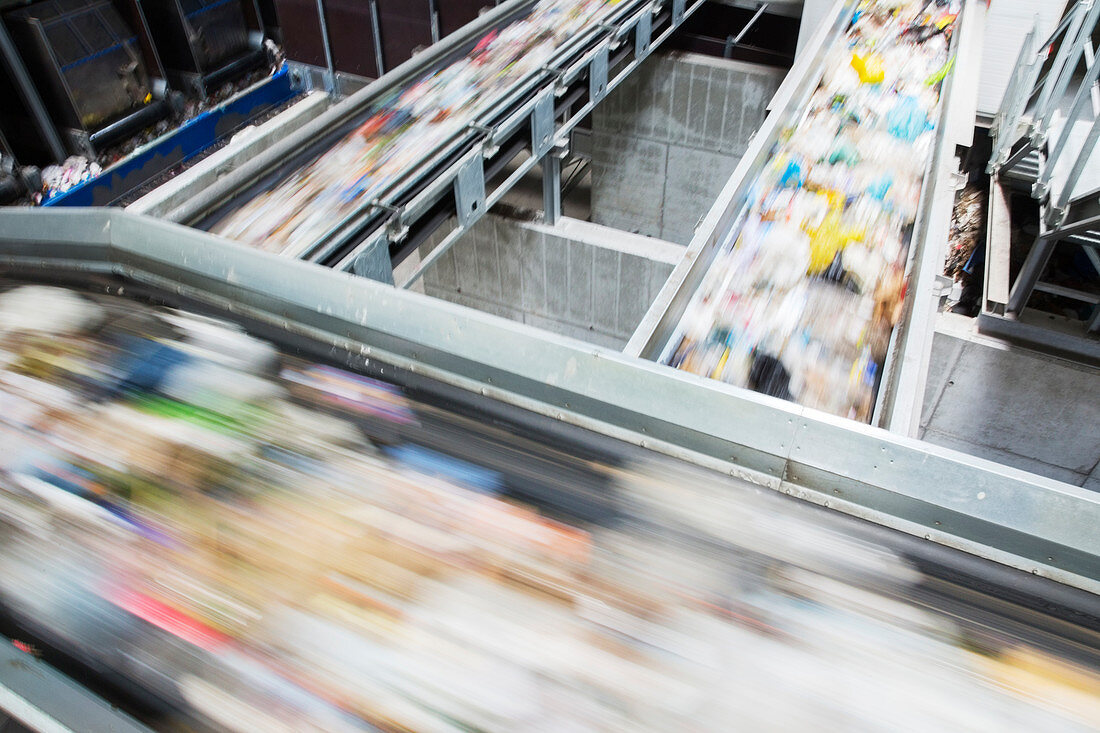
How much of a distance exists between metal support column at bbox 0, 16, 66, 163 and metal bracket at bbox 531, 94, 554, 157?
5.28m

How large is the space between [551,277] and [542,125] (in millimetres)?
1438

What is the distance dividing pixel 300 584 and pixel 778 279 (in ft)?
5.99

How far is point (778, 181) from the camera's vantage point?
9.64ft

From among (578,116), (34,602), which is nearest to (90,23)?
(578,116)

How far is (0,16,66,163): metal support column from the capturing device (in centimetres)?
612

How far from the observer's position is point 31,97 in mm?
6398

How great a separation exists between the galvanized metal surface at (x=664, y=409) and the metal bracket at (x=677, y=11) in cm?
480

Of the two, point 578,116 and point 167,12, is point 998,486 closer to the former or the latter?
point 578,116

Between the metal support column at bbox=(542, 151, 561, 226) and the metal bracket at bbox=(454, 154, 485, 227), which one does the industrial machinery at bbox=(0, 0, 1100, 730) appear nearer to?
the metal bracket at bbox=(454, 154, 485, 227)

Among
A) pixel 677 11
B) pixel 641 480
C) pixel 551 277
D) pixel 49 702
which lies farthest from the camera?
pixel 677 11

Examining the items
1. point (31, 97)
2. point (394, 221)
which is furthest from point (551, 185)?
point (31, 97)

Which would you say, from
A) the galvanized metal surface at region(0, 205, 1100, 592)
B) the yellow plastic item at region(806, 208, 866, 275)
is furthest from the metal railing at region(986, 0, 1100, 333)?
the galvanized metal surface at region(0, 205, 1100, 592)

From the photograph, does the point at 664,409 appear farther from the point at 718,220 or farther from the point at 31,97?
the point at 31,97

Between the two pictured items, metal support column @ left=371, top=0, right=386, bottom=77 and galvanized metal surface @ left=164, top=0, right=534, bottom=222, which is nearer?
galvanized metal surface @ left=164, top=0, right=534, bottom=222
